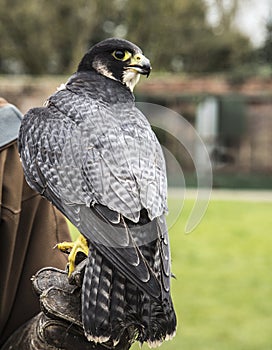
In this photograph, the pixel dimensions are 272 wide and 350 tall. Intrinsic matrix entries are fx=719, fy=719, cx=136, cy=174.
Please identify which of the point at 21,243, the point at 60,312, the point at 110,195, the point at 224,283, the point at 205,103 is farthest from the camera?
the point at 205,103

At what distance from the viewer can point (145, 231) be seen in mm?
1440

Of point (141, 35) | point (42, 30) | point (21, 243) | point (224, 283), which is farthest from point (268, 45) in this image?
point (21, 243)

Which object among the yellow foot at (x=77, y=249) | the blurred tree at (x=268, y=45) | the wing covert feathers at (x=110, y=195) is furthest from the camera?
the blurred tree at (x=268, y=45)

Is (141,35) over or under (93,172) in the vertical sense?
over

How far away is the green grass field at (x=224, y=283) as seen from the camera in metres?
5.60

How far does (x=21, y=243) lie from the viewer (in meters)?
2.10

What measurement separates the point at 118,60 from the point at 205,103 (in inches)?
650

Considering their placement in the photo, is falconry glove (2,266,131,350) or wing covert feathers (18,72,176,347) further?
falconry glove (2,266,131,350)

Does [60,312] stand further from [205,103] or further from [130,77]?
[205,103]

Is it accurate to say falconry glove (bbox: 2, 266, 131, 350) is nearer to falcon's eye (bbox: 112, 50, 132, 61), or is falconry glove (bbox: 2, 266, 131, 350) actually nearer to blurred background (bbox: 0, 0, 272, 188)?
A: falcon's eye (bbox: 112, 50, 132, 61)

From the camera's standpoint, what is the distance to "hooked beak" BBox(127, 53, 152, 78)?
1749mm

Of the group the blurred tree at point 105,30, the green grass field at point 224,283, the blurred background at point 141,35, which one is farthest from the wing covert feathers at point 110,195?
the blurred tree at point 105,30

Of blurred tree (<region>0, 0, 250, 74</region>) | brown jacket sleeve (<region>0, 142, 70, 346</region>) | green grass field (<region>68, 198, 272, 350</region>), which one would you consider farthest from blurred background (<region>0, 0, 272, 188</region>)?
brown jacket sleeve (<region>0, 142, 70, 346</region>)

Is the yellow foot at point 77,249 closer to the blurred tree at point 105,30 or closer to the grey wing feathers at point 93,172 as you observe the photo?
the grey wing feathers at point 93,172
